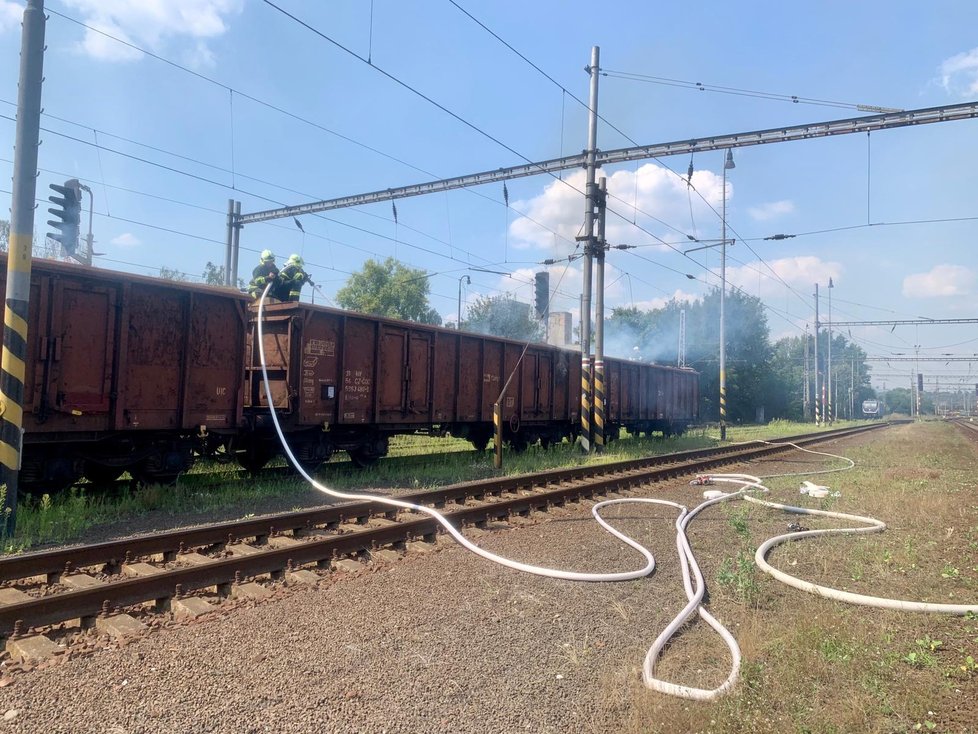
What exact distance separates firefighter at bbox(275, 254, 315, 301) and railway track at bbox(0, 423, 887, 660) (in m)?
4.36

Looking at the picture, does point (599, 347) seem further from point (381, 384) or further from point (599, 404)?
point (381, 384)

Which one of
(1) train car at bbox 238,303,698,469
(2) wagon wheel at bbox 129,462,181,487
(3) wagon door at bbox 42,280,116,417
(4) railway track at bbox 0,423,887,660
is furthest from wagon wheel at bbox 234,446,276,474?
(4) railway track at bbox 0,423,887,660

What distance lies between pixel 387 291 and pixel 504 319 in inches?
354

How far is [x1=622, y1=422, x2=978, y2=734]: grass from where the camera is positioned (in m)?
3.04

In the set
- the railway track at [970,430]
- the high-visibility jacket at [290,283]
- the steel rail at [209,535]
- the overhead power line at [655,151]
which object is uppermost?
the overhead power line at [655,151]

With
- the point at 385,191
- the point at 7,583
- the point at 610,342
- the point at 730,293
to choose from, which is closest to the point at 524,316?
the point at 610,342

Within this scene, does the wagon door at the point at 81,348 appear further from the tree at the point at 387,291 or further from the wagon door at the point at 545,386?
the tree at the point at 387,291

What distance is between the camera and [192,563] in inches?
216

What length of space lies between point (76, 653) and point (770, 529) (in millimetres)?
7129

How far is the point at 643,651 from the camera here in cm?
394

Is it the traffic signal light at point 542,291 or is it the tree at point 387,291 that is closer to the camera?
the traffic signal light at point 542,291

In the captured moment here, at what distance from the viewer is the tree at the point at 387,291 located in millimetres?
46281

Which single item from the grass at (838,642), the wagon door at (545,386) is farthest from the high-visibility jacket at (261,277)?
the wagon door at (545,386)

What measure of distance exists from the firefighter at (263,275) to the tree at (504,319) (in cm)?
3226
